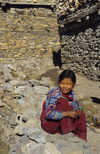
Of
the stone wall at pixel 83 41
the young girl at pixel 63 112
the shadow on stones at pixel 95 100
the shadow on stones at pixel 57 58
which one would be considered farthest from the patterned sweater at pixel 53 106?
the shadow on stones at pixel 57 58

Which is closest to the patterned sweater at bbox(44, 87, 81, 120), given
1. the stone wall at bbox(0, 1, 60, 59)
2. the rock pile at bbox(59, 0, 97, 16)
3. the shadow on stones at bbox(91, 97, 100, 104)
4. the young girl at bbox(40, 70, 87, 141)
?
the young girl at bbox(40, 70, 87, 141)

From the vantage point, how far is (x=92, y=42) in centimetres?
629

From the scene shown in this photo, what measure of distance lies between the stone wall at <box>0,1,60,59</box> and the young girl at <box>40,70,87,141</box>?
7472mm

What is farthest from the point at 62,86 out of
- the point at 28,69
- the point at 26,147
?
the point at 28,69

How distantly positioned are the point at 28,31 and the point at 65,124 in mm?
8031

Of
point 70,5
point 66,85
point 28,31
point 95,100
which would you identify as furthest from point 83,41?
point 66,85

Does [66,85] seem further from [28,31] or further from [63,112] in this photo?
[28,31]

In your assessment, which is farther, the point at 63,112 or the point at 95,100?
the point at 95,100

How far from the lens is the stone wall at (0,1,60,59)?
8.86 meters

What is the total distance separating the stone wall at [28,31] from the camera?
8.86m

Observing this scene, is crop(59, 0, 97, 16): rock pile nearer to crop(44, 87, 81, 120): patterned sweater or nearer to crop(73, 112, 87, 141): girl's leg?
crop(44, 87, 81, 120): patterned sweater

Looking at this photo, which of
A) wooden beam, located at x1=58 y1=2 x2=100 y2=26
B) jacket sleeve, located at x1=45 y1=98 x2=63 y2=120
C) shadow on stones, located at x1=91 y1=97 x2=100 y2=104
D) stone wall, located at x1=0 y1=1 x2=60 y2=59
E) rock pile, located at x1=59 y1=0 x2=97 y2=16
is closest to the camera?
jacket sleeve, located at x1=45 y1=98 x2=63 y2=120

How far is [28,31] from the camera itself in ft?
30.3

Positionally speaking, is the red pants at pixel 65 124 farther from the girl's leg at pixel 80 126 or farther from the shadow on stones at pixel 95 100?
the shadow on stones at pixel 95 100
